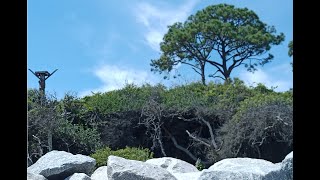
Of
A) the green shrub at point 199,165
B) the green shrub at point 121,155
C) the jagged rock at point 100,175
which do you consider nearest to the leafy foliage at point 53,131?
the green shrub at point 121,155

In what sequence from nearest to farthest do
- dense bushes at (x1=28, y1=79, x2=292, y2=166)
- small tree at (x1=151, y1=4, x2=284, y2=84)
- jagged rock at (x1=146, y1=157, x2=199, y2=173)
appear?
jagged rock at (x1=146, y1=157, x2=199, y2=173)
dense bushes at (x1=28, y1=79, x2=292, y2=166)
small tree at (x1=151, y1=4, x2=284, y2=84)

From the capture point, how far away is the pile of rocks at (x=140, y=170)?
5.23m

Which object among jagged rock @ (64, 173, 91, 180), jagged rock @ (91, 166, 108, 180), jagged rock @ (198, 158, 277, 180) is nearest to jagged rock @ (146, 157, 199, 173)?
jagged rock @ (91, 166, 108, 180)

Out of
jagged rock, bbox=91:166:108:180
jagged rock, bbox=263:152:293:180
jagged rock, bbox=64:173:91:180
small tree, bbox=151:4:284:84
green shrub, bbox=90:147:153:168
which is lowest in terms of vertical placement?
jagged rock, bbox=91:166:108:180

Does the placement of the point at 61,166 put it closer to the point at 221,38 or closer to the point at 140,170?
the point at 140,170

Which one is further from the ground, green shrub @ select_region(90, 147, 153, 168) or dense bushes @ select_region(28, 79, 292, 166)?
dense bushes @ select_region(28, 79, 292, 166)

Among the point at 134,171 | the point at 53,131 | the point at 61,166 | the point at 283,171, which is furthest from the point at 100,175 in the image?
the point at 283,171

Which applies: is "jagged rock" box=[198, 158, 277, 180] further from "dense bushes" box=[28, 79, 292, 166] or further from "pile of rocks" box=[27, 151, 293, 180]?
"dense bushes" box=[28, 79, 292, 166]

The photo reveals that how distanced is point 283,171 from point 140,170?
1.57 metres

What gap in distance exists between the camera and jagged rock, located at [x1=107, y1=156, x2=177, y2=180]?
18.5ft

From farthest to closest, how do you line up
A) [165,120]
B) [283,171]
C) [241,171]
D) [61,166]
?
[165,120] → [61,166] → [241,171] → [283,171]

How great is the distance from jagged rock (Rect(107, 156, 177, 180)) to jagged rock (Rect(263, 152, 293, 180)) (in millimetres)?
1092

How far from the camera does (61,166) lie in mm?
6336

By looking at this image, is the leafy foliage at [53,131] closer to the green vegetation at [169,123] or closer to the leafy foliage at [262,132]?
the green vegetation at [169,123]
